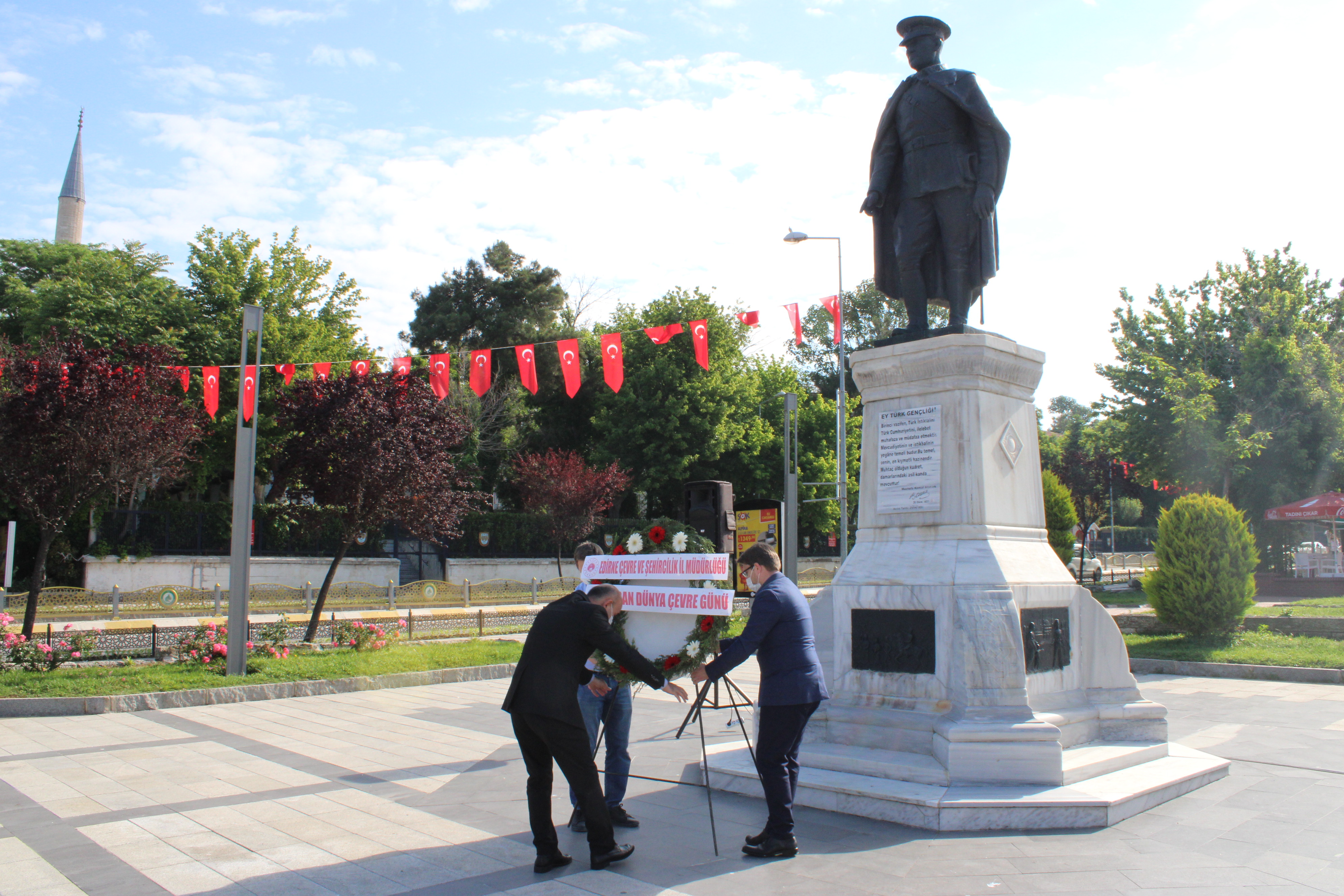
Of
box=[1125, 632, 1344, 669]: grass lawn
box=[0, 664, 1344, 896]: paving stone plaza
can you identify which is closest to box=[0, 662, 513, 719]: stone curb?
box=[0, 664, 1344, 896]: paving stone plaza

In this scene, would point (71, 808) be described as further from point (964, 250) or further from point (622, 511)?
point (622, 511)

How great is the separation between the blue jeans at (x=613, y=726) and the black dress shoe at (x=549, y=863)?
83 cm

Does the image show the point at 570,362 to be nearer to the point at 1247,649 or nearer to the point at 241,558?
the point at 241,558

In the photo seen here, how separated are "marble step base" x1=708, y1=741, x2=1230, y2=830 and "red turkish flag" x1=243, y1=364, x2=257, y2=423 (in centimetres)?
919

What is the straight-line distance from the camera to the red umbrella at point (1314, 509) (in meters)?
29.7

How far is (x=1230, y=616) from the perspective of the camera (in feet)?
52.0

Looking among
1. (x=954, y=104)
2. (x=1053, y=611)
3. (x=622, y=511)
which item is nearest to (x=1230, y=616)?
(x=1053, y=611)

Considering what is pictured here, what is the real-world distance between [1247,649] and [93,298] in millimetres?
33041

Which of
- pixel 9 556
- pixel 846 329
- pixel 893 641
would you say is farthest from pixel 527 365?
pixel 846 329

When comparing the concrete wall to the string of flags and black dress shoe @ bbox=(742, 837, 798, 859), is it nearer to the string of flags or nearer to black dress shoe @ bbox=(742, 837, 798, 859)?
the string of flags

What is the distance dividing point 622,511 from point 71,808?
128 ft

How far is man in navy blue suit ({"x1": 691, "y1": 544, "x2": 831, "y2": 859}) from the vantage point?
16.6ft

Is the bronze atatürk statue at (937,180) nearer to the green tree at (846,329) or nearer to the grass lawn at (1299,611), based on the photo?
the grass lawn at (1299,611)

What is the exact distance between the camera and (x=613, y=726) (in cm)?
604
